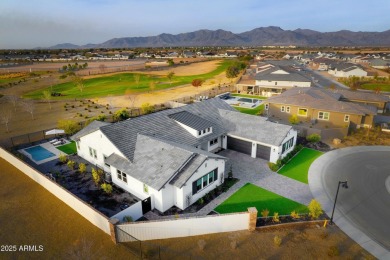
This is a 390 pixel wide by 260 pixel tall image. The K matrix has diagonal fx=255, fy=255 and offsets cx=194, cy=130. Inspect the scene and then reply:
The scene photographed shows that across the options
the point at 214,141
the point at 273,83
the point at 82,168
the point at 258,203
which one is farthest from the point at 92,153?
the point at 273,83

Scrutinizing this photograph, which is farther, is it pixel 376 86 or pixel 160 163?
pixel 376 86

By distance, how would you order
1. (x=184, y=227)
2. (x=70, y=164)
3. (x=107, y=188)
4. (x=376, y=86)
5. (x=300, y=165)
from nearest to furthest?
(x=184, y=227), (x=107, y=188), (x=70, y=164), (x=300, y=165), (x=376, y=86)

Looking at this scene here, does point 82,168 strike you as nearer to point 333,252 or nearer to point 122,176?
point 122,176

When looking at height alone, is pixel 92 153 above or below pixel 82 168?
above

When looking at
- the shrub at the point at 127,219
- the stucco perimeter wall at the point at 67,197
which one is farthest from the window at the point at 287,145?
the stucco perimeter wall at the point at 67,197

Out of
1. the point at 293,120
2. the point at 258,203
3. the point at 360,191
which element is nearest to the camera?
the point at 258,203

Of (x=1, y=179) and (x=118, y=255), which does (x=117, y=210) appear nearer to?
(x=118, y=255)

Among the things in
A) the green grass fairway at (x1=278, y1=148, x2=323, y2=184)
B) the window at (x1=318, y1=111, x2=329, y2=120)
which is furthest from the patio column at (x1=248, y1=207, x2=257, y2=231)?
the window at (x1=318, y1=111, x2=329, y2=120)

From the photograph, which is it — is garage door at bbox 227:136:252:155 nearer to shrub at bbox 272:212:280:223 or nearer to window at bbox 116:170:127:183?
shrub at bbox 272:212:280:223
